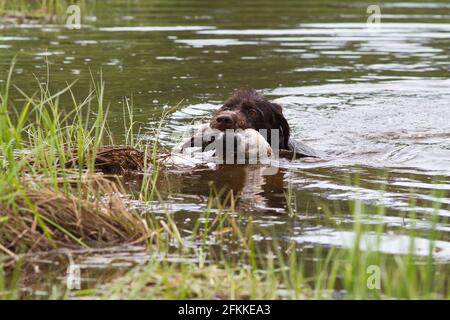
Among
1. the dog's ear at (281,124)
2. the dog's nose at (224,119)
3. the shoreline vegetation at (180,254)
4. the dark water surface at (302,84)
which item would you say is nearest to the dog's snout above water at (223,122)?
the dog's nose at (224,119)

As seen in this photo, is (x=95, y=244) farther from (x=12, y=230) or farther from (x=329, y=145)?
(x=329, y=145)

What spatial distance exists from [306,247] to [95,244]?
1.22 metres

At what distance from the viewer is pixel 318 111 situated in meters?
10.4

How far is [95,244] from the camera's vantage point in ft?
16.2

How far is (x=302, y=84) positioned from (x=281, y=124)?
384 cm

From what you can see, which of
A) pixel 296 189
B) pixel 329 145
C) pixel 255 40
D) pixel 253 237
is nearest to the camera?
pixel 253 237

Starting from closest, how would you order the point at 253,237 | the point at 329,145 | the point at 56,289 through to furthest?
the point at 56,289, the point at 253,237, the point at 329,145

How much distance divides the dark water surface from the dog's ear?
1.70ft

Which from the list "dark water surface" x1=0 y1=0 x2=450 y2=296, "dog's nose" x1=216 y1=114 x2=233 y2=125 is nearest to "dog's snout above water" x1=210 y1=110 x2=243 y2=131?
"dog's nose" x1=216 y1=114 x2=233 y2=125

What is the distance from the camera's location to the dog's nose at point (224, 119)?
7426 millimetres

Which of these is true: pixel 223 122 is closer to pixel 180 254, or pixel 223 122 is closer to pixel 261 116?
pixel 261 116

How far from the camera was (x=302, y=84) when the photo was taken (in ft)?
39.3
